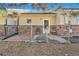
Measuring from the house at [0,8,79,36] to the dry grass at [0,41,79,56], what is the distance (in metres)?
0.18

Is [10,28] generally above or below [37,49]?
above

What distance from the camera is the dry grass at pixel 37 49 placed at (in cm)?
294

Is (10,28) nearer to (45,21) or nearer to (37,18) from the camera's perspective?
(37,18)

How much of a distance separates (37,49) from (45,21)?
44cm

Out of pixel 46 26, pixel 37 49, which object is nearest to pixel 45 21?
pixel 46 26

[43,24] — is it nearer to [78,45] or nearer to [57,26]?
[57,26]

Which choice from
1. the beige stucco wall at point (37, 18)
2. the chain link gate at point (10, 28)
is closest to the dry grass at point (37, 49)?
the chain link gate at point (10, 28)

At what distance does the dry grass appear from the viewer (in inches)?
116

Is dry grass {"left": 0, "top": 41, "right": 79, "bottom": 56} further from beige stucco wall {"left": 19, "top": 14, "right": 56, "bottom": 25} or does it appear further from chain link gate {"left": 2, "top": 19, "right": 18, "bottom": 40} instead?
beige stucco wall {"left": 19, "top": 14, "right": 56, "bottom": 25}

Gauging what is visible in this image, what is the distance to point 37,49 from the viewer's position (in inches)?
116

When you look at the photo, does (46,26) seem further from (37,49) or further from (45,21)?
(37,49)

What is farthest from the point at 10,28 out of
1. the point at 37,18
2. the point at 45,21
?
the point at 45,21

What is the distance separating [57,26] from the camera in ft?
9.61

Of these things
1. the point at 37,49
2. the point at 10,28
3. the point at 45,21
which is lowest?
the point at 37,49
